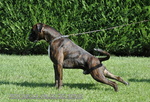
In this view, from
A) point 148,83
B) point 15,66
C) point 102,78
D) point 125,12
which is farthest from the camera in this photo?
point 125,12

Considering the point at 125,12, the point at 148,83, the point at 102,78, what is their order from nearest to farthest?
the point at 102,78
the point at 148,83
the point at 125,12

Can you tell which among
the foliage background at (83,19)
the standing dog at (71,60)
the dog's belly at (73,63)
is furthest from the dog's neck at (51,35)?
the foliage background at (83,19)

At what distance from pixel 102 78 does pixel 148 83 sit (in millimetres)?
1593

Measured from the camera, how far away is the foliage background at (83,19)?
11.3 meters

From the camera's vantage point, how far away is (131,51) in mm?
11891

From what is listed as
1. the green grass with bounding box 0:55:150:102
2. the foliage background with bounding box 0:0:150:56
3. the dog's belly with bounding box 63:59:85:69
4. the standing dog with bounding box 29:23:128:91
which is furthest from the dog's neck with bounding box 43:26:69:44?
the foliage background with bounding box 0:0:150:56

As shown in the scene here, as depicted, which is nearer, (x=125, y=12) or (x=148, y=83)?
(x=148, y=83)

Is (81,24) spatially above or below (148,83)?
above

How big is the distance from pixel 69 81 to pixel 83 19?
4328mm

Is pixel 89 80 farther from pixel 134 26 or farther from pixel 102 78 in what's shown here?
pixel 134 26

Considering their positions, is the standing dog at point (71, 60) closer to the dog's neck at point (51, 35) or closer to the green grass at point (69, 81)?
the dog's neck at point (51, 35)

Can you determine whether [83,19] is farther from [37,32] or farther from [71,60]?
[71,60]

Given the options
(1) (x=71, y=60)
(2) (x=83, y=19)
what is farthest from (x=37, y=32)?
(2) (x=83, y=19)

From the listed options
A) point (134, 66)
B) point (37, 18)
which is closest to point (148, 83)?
point (134, 66)
